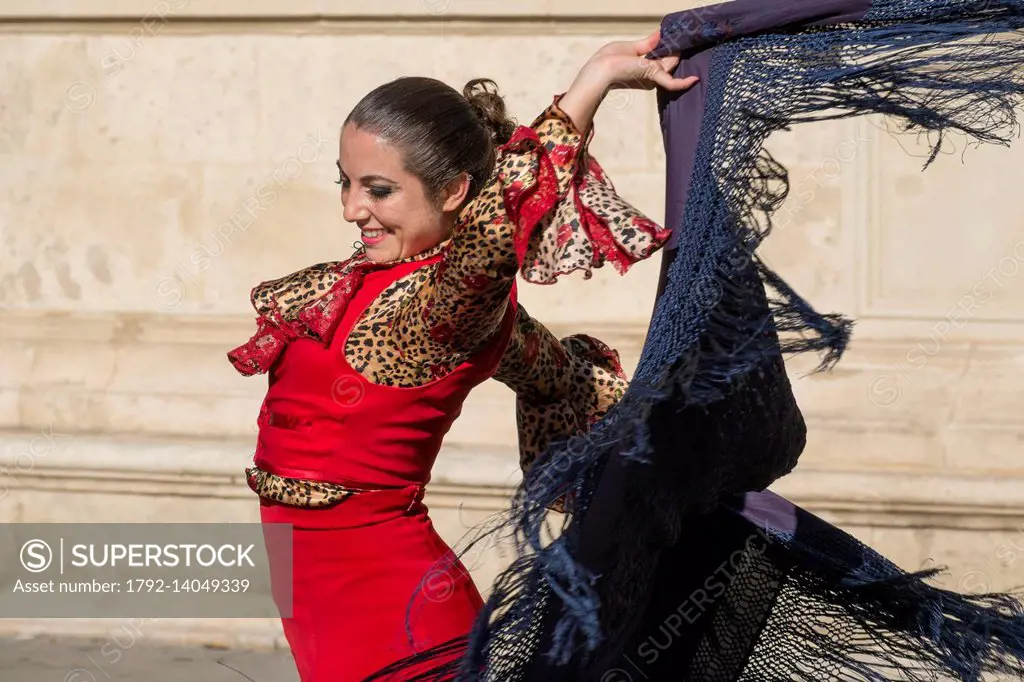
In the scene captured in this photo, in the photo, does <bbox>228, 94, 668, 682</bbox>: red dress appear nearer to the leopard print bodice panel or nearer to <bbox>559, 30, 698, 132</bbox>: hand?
the leopard print bodice panel

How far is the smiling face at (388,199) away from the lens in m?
2.24

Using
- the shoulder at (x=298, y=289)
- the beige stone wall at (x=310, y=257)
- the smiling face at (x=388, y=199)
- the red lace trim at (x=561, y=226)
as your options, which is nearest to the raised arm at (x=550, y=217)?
the red lace trim at (x=561, y=226)

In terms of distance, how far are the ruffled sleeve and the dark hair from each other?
30cm

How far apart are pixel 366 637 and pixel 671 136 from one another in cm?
93

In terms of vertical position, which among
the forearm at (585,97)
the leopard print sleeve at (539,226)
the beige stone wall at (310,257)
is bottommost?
the beige stone wall at (310,257)

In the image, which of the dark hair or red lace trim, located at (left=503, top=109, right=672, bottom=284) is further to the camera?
the dark hair

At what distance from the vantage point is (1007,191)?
4676mm

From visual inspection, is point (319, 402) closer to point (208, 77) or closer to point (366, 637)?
point (366, 637)

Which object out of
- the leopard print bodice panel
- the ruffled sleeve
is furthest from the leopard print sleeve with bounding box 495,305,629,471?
the ruffled sleeve

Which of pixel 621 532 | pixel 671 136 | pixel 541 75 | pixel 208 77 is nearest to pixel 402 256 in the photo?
pixel 671 136

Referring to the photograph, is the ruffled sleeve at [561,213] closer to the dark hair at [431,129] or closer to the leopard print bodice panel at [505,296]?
the leopard print bodice panel at [505,296]

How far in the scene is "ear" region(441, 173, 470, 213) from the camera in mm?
2287

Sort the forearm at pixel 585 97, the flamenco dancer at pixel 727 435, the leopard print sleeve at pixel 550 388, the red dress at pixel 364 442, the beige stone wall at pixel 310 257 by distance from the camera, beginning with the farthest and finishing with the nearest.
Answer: the beige stone wall at pixel 310 257, the leopard print sleeve at pixel 550 388, the red dress at pixel 364 442, the forearm at pixel 585 97, the flamenco dancer at pixel 727 435

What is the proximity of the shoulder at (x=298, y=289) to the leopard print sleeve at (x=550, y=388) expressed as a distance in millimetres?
346
